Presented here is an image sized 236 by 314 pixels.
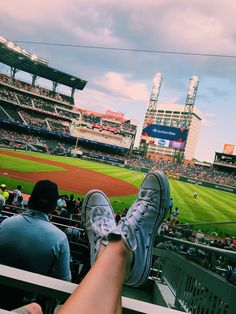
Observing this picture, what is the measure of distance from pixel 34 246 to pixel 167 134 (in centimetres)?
5093

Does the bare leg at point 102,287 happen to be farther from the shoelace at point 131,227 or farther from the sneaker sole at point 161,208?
the sneaker sole at point 161,208

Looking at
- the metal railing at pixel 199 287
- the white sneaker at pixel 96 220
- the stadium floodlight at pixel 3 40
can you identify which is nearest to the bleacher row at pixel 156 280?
the metal railing at pixel 199 287

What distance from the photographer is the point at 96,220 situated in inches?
92.9

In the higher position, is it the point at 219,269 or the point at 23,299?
the point at 219,269

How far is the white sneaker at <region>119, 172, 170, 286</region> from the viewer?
1.75 metres

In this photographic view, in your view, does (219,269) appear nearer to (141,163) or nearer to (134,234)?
(134,234)

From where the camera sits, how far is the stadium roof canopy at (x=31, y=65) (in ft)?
182

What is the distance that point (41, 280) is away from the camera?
0.94 meters

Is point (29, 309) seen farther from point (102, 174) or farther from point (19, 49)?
point (19, 49)

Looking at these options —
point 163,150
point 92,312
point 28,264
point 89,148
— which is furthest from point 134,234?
point 163,150

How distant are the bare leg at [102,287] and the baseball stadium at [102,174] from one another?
0.18 ft

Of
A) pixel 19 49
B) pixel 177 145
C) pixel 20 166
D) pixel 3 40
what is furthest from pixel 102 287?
pixel 19 49

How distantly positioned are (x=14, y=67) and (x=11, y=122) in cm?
1445

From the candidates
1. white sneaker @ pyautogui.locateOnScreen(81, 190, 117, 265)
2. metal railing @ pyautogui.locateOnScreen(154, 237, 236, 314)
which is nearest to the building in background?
metal railing @ pyautogui.locateOnScreen(154, 237, 236, 314)
